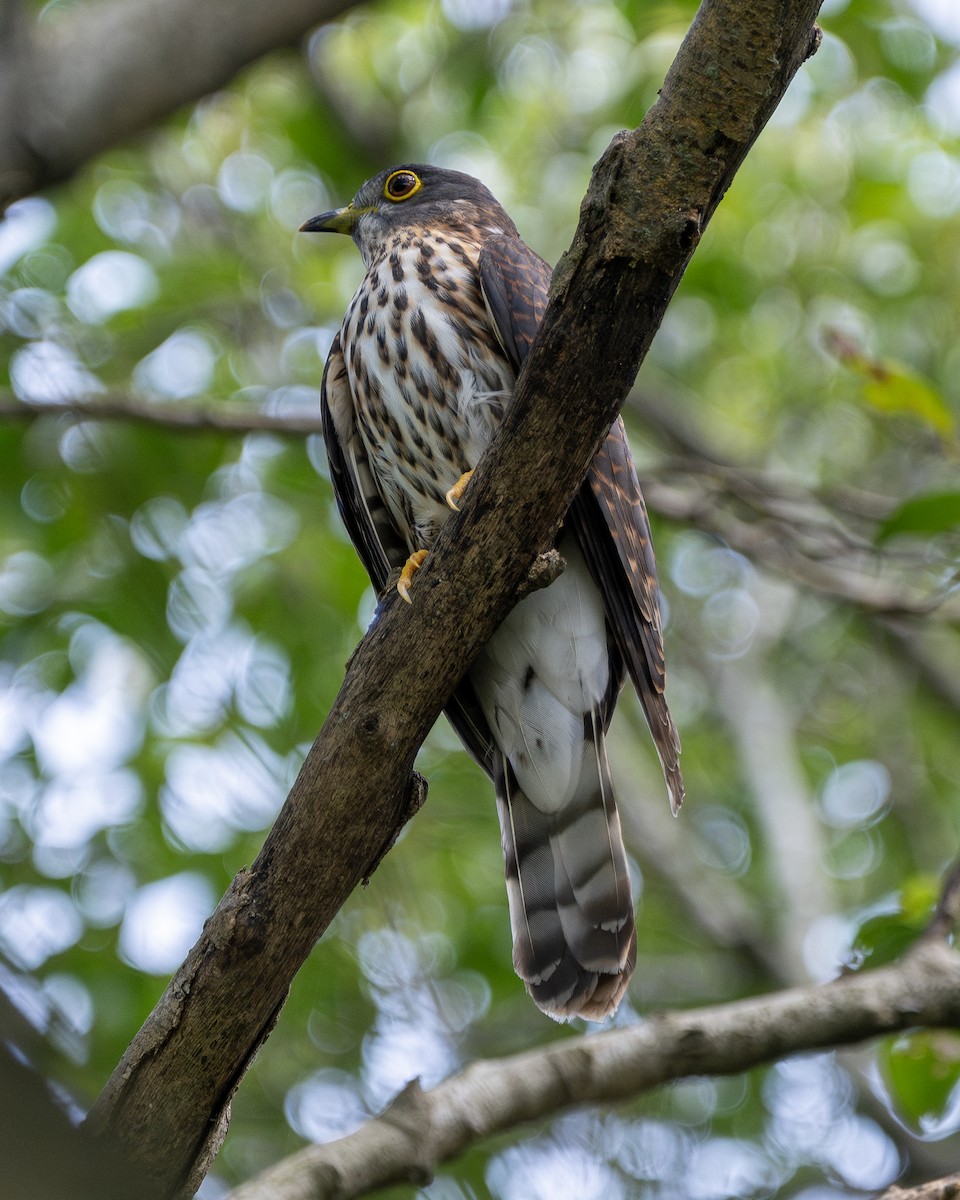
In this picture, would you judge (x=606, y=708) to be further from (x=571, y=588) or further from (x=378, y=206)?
(x=378, y=206)

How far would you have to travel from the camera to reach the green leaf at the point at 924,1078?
346cm

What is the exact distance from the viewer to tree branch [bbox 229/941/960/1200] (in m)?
3.00

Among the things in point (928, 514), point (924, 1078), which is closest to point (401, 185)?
point (928, 514)

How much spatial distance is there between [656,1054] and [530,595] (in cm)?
121

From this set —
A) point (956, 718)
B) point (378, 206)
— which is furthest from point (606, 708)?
point (956, 718)

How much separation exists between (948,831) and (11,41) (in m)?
6.49

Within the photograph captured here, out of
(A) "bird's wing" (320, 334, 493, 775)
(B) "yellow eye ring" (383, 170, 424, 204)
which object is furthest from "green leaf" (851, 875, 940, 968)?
(B) "yellow eye ring" (383, 170, 424, 204)

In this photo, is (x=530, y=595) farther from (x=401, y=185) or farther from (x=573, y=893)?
(x=401, y=185)

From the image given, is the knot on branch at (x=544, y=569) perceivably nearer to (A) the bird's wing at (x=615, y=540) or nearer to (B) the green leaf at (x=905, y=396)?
(A) the bird's wing at (x=615, y=540)

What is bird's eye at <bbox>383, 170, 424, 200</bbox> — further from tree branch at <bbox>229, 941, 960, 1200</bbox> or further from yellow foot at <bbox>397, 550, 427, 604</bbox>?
tree branch at <bbox>229, 941, 960, 1200</bbox>

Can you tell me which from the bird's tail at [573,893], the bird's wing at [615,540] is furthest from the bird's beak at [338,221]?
the bird's tail at [573,893]

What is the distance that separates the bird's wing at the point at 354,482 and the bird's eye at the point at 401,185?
902 millimetres

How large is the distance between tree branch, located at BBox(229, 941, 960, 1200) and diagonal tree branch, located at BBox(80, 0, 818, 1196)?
69cm

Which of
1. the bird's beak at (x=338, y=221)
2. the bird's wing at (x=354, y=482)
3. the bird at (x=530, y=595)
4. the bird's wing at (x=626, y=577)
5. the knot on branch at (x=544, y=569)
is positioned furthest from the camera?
the bird's beak at (x=338, y=221)
